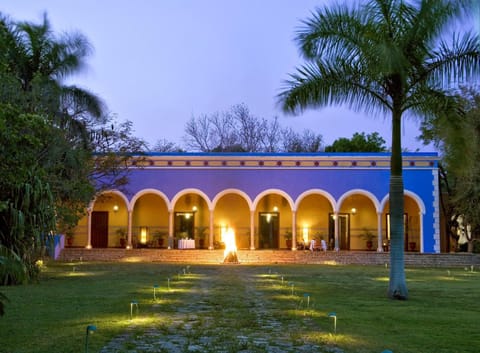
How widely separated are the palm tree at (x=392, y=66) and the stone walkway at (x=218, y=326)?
11.2ft

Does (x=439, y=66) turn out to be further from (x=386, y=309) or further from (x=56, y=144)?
(x=56, y=144)

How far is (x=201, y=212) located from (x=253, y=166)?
12.8 feet

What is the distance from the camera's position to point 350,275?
1800cm

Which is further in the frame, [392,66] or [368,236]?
[368,236]

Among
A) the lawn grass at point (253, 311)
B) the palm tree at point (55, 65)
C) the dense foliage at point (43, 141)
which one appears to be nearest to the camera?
the lawn grass at point (253, 311)

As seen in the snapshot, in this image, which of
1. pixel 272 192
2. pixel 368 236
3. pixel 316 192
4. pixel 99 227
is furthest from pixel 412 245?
pixel 99 227

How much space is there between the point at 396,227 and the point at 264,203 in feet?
57.5

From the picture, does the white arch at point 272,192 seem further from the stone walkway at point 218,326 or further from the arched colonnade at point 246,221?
the stone walkway at point 218,326

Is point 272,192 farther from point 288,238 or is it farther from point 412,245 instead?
point 412,245

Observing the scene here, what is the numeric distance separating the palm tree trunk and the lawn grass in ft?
1.21

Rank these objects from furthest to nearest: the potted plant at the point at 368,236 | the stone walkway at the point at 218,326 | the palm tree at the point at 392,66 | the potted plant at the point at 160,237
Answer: the potted plant at the point at 160,237 → the potted plant at the point at 368,236 → the palm tree at the point at 392,66 → the stone walkway at the point at 218,326

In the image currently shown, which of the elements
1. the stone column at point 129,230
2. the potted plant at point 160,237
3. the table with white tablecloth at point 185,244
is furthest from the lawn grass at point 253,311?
the potted plant at point 160,237

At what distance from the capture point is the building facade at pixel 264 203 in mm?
27312

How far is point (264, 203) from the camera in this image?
29344 mm
